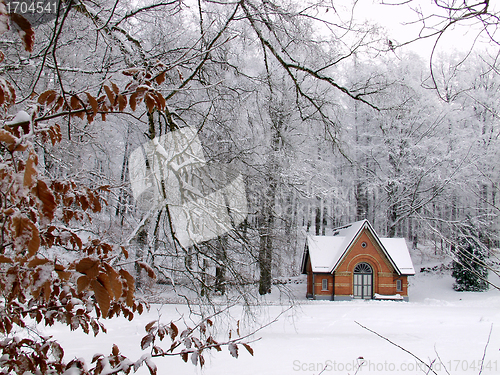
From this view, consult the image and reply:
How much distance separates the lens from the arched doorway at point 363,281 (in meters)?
16.3

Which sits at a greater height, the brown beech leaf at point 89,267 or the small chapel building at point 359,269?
the brown beech leaf at point 89,267

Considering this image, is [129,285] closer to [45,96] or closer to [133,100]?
[133,100]

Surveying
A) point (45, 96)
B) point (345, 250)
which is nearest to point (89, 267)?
point (45, 96)

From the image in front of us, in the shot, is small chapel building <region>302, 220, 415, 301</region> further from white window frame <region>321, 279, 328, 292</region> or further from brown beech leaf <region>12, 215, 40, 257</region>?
brown beech leaf <region>12, 215, 40, 257</region>

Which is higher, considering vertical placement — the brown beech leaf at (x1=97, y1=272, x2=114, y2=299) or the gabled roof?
the brown beech leaf at (x1=97, y1=272, x2=114, y2=299)

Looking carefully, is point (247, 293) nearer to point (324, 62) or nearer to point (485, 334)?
point (324, 62)

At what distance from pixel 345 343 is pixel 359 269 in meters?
10.4

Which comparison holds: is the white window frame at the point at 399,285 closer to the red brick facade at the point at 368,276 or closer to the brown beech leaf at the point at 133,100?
the red brick facade at the point at 368,276

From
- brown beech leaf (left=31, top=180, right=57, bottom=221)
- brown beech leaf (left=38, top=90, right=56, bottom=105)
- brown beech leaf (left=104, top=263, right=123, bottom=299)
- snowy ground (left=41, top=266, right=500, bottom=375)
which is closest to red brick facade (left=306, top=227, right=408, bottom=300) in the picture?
snowy ground (left=41, top=266, right=500, bottom=375)

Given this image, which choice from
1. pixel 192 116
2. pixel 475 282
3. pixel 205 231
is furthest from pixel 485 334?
pixel 475 282

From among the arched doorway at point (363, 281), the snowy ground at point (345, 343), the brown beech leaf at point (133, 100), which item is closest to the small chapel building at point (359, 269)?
the arched doorway at point (363, 281)

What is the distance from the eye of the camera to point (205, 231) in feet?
12.2

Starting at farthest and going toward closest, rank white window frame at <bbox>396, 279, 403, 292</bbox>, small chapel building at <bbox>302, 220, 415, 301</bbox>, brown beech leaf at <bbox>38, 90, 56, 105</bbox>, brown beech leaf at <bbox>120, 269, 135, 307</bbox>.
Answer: white window frame at <bbox>396, 279, 403, 292</bbox> → small chapel building at <bbox>302, 220, 415, 301</bbox> → brown beech leaf at <bbox>38, 90, 56, 105</bbox> → brown beech leaf at <bbox>120, 269, 135, 307</bbox>

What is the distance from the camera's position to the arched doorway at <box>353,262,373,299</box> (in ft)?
53.6
